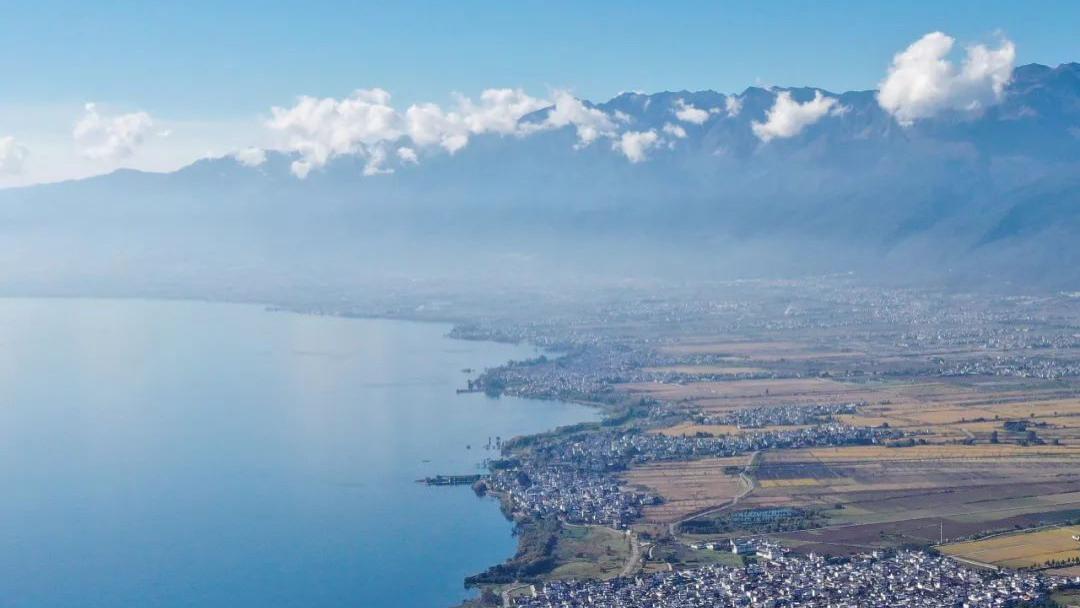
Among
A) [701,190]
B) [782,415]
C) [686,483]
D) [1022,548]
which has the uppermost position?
[701,190]

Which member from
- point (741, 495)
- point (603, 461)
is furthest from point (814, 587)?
point (603, 461)

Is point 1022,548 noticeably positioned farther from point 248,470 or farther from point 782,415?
point 248,470

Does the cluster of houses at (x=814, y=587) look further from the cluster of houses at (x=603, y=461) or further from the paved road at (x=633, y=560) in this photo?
the cluster of houses at (x=603, y=461)

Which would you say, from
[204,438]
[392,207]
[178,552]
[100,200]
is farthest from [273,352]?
[100,200]

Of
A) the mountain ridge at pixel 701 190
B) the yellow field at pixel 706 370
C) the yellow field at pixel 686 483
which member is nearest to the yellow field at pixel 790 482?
the yellow field at pixel 686 483

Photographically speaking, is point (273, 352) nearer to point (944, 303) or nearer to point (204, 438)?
point (204, 438)

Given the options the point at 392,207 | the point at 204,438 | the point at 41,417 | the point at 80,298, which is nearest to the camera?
the point at 204,438
